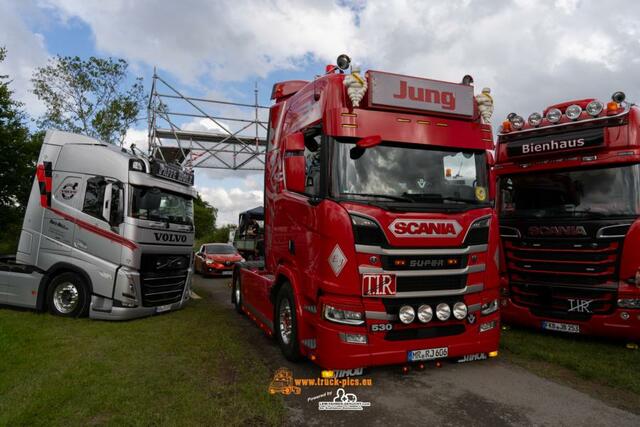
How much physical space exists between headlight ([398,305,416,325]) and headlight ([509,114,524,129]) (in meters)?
4.41

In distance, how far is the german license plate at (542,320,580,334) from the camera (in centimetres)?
624

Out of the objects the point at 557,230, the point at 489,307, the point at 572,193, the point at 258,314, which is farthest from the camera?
the point at 258,314

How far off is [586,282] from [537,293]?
0.74 m

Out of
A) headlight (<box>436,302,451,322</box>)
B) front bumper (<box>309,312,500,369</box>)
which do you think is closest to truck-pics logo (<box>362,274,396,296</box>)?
front bumper (<box>309,312,500,369</box>)

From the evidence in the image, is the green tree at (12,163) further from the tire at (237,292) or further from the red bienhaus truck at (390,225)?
the red bienhaus truck at (390,225)

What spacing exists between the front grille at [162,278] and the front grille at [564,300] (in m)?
6.38

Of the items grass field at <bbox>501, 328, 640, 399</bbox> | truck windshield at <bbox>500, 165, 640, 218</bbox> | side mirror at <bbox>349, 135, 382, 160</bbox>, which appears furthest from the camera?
truck windshield at <bbox>500, 165, 640, 218</bbox>

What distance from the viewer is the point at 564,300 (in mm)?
6410

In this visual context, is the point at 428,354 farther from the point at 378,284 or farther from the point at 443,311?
the point at 378,284

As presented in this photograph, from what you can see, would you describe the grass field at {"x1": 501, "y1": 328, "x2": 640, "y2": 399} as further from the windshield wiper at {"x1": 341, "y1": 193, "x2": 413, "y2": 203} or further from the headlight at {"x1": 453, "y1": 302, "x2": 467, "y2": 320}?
the windshield wiper at {"x1": 341, "y1": 193, "x2": 413, "y2": 203}

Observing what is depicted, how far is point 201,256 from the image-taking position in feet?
57.8

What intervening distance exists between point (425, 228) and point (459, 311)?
3.34 feet

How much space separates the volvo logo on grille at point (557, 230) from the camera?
622 cm

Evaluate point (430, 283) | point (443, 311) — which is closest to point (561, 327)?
point (443, 311)
